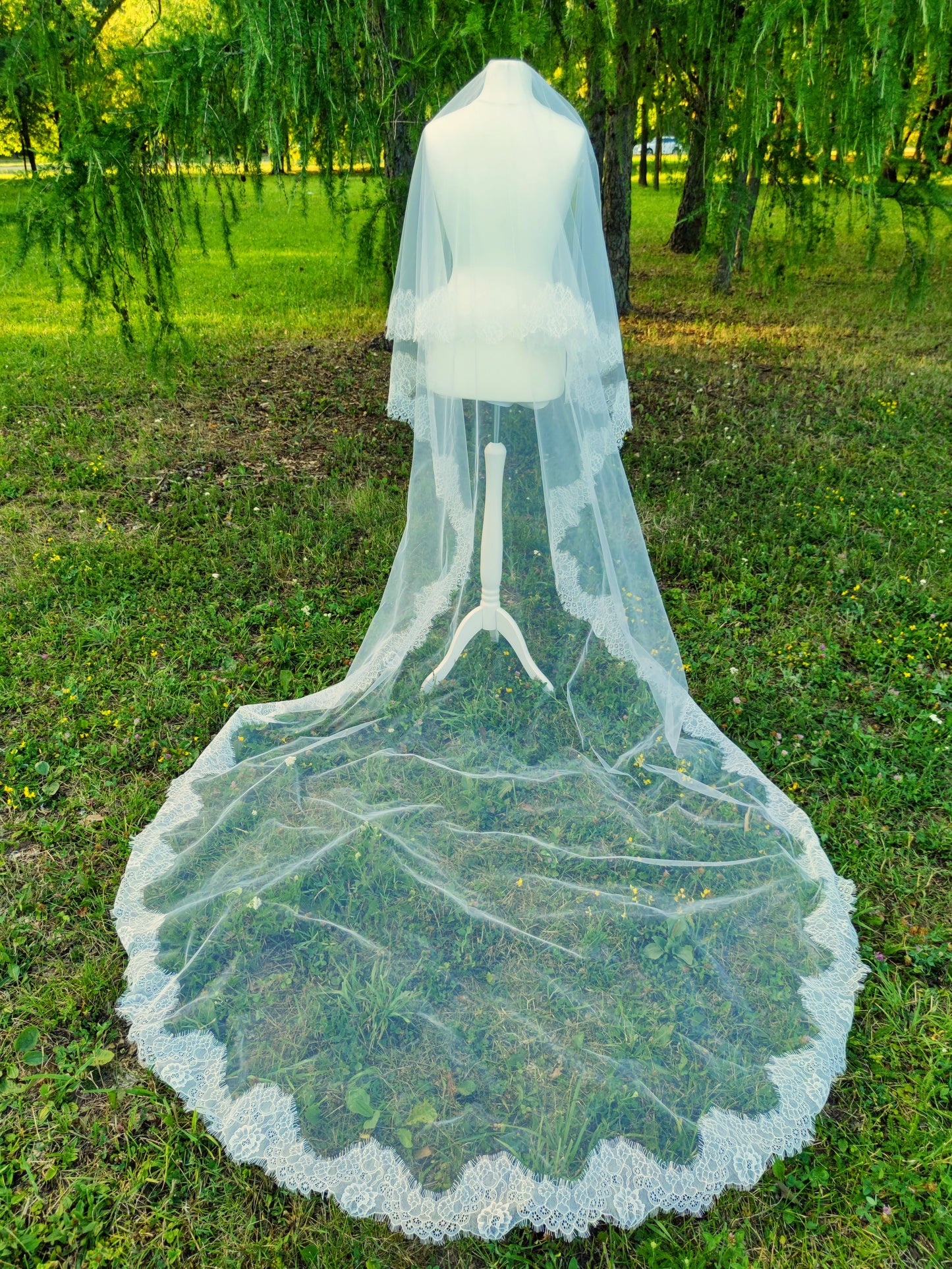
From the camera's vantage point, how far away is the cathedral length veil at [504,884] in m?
1.74

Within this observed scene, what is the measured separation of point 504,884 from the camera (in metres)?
2.21

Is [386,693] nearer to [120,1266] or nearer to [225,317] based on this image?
[120,1266]

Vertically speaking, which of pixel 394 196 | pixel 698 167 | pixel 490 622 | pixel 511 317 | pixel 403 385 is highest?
pixel 698 167

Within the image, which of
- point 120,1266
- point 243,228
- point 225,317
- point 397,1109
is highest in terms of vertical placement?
point 243,228

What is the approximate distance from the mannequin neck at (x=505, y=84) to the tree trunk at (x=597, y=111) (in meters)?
0.41

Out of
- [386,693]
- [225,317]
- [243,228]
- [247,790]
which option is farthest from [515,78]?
[243,228]

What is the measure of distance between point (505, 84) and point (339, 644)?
2.01m

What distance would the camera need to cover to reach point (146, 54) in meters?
2.81

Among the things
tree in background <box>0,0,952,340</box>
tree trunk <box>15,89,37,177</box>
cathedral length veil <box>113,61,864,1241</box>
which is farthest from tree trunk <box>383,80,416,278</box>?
tree trunk <box>15,89,37,177</box>

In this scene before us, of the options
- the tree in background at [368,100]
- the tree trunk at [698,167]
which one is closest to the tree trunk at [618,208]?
the tree trunk at [698,167]

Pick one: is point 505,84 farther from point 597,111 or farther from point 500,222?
point 597,111

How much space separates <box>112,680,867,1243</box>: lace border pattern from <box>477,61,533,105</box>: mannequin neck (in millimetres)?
2366

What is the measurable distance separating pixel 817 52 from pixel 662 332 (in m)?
4.97

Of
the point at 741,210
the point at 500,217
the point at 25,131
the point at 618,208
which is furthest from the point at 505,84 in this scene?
the point at 618,208
